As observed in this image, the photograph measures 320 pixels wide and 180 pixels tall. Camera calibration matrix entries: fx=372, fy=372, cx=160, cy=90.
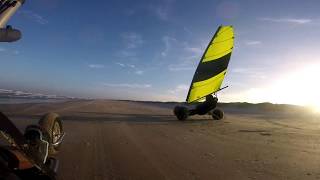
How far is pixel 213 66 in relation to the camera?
2133 cm

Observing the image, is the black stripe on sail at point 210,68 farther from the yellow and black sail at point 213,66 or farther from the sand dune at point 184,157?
the sand dune at point 184,157

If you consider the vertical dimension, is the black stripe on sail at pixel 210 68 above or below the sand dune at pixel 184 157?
above

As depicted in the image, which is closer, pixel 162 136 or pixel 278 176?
pixel 278 176

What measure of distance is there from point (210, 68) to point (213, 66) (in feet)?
0.76

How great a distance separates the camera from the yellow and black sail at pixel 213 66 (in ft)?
67.9

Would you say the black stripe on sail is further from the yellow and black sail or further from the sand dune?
the sand dune

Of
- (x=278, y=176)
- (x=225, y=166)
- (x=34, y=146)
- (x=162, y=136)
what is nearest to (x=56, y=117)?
(x=34, y=146)

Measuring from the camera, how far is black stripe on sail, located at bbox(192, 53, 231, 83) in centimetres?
2094

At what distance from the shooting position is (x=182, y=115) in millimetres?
18250

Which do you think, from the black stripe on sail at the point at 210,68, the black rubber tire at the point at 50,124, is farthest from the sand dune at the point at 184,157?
the black stripe on sail at the point at 210,68

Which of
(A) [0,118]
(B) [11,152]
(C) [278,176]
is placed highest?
(A) [0,118]

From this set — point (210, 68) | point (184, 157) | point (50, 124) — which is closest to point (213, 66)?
point (210, 68)

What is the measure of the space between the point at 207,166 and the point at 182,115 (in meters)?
11.6

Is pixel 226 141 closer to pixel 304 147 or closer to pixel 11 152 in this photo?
pixel 304 147
